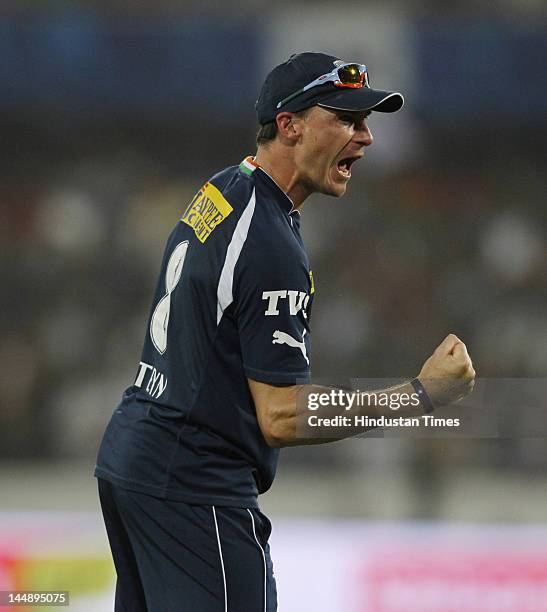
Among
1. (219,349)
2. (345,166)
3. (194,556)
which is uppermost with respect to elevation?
(345,166)

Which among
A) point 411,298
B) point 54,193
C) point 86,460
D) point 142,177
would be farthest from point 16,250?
point 411,298

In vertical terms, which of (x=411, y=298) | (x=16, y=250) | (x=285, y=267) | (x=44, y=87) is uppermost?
(x=44, y=87)

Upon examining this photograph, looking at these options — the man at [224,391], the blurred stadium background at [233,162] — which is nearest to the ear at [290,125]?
the man at [224,391]

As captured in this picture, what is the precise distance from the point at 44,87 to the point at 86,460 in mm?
2620

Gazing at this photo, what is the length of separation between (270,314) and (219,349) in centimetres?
14

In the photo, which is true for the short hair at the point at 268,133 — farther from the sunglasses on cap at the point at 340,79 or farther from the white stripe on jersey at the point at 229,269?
the white stripe on jersey at the point at 229,269

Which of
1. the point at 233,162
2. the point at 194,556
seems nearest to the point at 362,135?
the point at 194,556

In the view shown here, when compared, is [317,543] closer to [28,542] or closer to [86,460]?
[28,542]

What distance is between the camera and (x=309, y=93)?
2434mm

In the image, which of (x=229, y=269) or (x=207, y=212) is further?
(x=207, y=212)

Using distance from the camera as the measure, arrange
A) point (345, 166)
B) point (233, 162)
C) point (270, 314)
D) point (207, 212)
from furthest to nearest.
→ point (233, 162), point (345, 166), point (207, 212), point (270, 314)

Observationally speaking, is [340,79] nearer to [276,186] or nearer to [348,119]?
[348,119]

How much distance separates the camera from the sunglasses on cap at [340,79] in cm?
243

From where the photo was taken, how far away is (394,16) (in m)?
7.88
